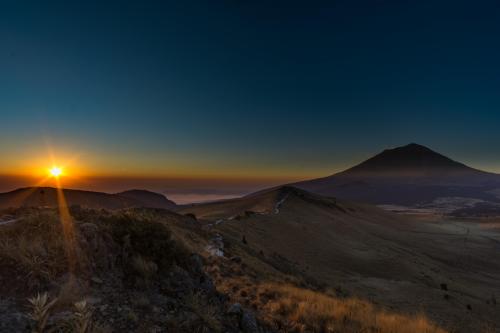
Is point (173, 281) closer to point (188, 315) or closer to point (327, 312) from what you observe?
point (188, 315)

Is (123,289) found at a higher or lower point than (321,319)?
higher

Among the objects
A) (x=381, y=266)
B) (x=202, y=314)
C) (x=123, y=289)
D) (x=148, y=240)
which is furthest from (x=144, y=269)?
(x=381, y=266)

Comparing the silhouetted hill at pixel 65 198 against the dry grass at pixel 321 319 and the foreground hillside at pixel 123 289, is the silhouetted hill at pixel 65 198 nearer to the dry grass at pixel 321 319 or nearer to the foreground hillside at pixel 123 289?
the foreground hillside at pixel 123 289

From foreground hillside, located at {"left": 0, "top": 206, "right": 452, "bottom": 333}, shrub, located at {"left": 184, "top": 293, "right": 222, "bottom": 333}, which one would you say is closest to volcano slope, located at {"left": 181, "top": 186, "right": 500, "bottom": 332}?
foreground hillside, located at {"left": 0, "top": 206, "right": 452, "bottom": 333}

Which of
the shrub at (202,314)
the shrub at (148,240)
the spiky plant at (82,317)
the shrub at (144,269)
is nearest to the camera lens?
the spiky plant at (82,317)

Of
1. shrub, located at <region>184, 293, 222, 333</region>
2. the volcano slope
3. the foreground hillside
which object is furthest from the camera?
the volcano slope

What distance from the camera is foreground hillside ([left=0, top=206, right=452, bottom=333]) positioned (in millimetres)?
4836

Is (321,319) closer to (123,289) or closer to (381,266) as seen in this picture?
(123,289)

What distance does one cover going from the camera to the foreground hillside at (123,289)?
484 centimetres

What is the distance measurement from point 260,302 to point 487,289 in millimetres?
32093

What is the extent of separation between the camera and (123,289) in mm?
5914

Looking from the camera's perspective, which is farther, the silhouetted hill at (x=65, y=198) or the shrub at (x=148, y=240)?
the silhouetted hill at (x=65, y=198)

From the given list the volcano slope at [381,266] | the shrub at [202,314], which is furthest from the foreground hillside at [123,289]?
the volcano slope at [381,266]

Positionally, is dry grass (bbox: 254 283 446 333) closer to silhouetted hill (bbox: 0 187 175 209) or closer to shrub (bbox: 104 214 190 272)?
shrub (bbox: 104 214 190 272)
